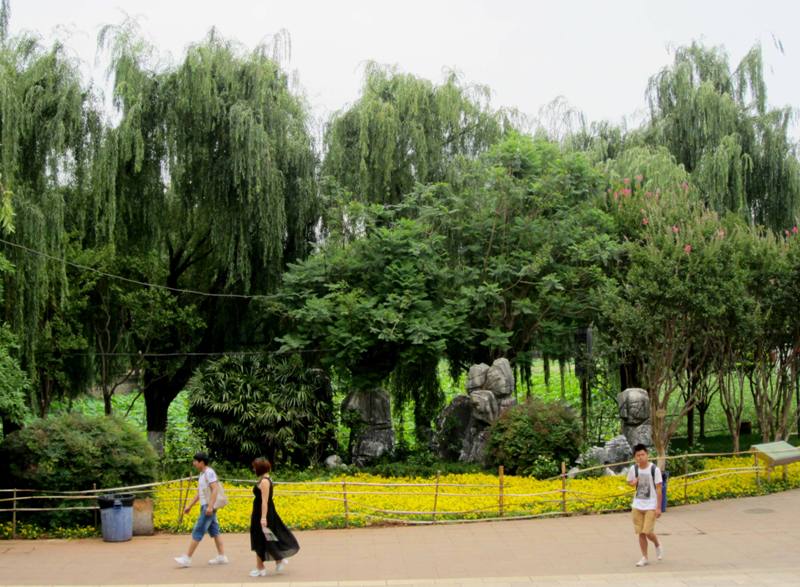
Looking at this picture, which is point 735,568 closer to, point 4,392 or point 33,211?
point 4,392

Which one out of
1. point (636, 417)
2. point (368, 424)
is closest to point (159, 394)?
point (368, 424)

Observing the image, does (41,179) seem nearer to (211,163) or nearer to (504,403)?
(211,163)

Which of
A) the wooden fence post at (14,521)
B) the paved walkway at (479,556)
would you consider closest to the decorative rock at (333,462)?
the paved walkway at (479,556)

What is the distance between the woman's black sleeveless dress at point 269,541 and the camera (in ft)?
35.1

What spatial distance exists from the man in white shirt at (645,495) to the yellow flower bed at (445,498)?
13.7ft

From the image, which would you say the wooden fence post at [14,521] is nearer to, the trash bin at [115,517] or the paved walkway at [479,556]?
the paved walkway at [479,556]

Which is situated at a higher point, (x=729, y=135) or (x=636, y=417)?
(x=729, y=135)

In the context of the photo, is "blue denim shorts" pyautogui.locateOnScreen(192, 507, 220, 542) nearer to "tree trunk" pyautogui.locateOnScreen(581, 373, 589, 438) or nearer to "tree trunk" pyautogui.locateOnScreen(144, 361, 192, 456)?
"tree trunk" pyautogui.locateOnScreen(144, 361, 192, 456)

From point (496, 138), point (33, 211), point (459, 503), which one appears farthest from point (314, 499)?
point (496, 138)

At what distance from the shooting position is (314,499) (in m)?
16.8

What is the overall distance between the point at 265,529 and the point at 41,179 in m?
11.5

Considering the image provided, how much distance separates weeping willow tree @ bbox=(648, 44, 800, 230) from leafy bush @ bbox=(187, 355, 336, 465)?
39.2ft

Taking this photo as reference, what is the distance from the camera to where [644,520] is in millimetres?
11133

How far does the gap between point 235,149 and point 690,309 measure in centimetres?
1090
